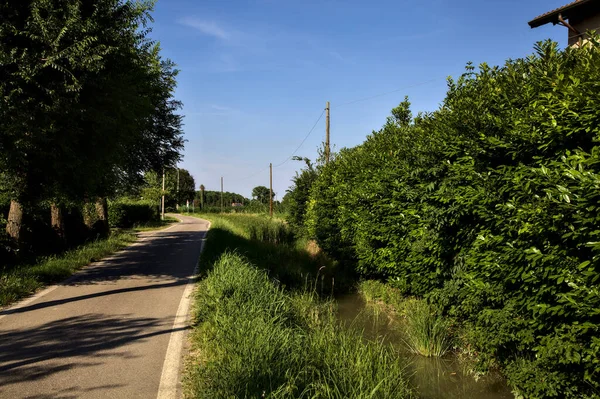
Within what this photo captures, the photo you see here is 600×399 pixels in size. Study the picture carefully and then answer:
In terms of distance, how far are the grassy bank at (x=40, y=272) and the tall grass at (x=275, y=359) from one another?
4.01 metres

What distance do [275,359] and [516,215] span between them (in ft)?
9.28

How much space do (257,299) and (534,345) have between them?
3.55 metres

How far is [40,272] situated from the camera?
30.8 feet

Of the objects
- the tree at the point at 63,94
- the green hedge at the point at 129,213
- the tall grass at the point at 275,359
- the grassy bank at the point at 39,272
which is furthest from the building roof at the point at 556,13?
the green hedge at the point at 129,213

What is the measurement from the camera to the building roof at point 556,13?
43.8 ft

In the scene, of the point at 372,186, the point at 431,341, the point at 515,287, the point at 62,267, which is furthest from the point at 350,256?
the point at 62,267

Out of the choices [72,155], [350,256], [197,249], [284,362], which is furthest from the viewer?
[197,249]

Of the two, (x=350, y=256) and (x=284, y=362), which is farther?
(x=350, y=256)

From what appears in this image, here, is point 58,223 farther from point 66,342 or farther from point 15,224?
point 66,342

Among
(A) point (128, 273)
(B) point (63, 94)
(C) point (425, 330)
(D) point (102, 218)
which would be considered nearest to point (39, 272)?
(A) point (128, 273)

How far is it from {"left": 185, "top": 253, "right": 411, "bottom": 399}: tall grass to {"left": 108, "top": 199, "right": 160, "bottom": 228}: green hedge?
997 inches

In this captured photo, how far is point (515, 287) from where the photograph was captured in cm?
460

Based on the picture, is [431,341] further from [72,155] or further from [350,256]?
[72,155]

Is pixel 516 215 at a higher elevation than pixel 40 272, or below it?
higher
